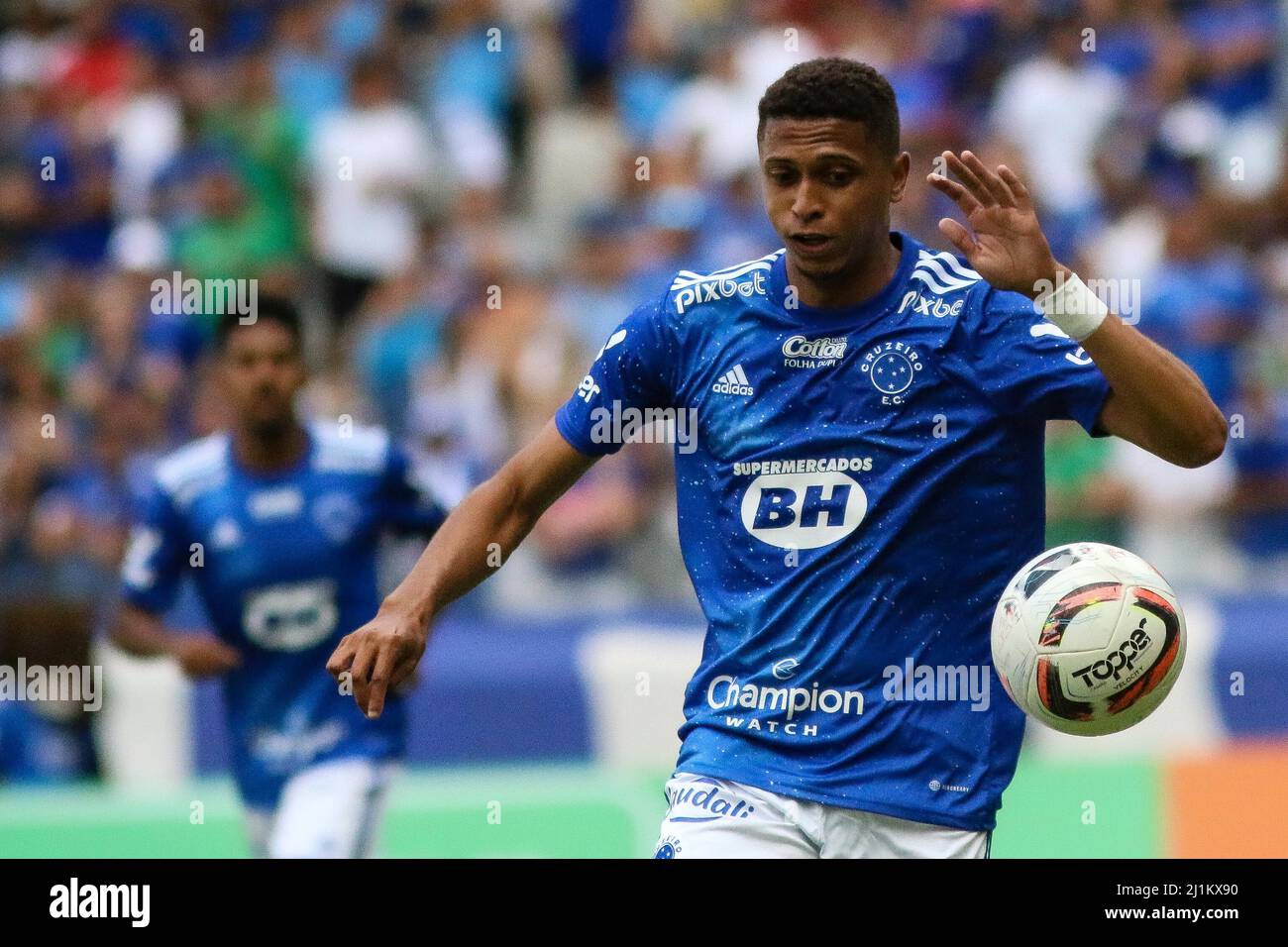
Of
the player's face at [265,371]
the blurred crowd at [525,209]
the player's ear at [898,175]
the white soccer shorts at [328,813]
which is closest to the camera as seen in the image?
the player's ear at [898,175]

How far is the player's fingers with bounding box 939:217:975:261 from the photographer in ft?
16.7

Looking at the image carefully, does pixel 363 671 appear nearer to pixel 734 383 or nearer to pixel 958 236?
pixel 734 383

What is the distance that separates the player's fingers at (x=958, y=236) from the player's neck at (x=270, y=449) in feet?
13.4

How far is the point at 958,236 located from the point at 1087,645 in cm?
103

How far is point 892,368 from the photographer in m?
5.57

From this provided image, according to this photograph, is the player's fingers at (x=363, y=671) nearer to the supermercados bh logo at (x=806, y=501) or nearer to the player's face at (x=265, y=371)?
the supermercados bh logo at (x=806, y=501)

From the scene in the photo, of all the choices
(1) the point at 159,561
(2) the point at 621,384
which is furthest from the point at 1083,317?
(1) the point at 159,561

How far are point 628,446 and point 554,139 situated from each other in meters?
3.78

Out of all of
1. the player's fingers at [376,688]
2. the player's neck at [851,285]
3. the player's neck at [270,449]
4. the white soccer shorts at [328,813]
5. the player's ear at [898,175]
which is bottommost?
the white soccer shorts at [328,813]

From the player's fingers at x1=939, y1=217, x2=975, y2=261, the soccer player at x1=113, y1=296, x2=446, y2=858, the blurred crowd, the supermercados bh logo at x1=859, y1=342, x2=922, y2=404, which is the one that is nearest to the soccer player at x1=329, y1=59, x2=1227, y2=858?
the supermercados bh logo at x1=859, y1=342, x2=922, y2=404

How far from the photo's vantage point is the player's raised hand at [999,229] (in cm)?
514

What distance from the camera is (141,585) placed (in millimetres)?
8797

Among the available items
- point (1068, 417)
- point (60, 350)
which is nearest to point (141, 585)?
point (1068, 417)

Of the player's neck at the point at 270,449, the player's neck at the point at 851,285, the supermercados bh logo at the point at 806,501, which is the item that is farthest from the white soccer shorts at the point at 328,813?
the player's neck at the point at 851,285
